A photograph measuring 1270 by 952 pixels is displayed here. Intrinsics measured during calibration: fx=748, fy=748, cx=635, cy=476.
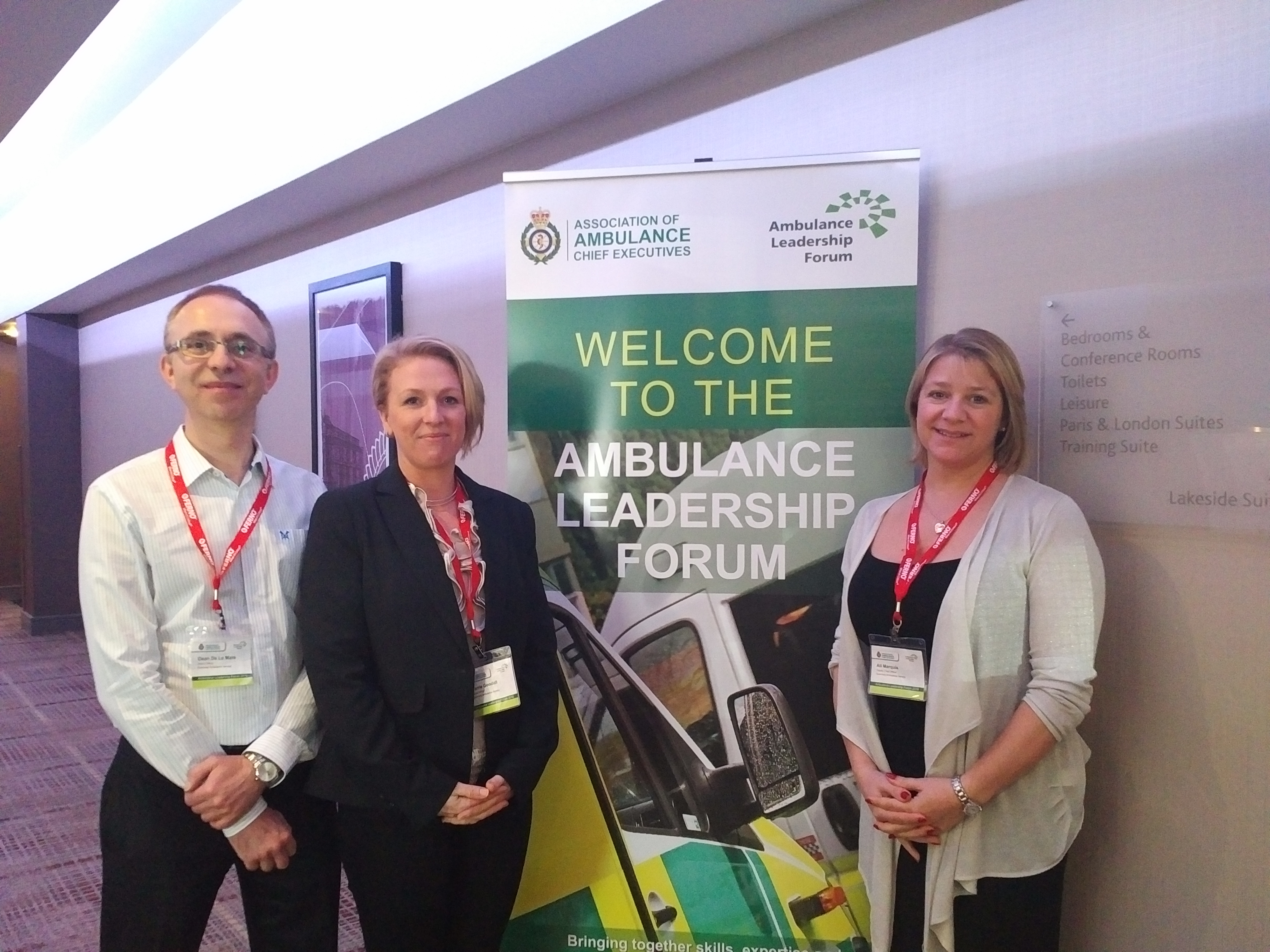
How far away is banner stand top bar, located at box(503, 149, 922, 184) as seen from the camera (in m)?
1.80

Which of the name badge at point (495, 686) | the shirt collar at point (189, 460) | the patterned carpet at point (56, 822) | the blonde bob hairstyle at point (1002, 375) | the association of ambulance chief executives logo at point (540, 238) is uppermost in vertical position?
the association of ambulance chief executives logo at point (540, 238)

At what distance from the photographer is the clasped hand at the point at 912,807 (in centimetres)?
145

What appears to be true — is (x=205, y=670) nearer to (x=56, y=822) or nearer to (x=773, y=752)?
(x=773, y=752)

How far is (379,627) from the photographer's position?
148 centimetres

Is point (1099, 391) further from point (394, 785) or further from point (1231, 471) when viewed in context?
point (394, 785)

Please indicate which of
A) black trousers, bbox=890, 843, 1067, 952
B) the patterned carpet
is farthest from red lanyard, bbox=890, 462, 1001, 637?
the patterned carpet

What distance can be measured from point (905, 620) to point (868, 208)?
3.29 ft

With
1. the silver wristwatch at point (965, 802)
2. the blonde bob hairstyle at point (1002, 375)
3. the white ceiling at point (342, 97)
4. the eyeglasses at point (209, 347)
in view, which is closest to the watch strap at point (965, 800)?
the silver wristwatch at point (965, 802)

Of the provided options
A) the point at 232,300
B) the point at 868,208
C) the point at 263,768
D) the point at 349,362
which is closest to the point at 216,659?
the point at 263,768

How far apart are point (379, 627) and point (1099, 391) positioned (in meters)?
1.66

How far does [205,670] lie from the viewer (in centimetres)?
145

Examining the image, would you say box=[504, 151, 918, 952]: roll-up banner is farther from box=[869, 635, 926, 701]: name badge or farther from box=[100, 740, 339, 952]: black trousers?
box=[100, 740, 339, 952]: black trousers

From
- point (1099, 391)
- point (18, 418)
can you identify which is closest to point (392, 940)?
point (1099, 391)

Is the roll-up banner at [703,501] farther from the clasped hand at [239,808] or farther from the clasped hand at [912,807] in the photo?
the clasped hand at [239,808]
